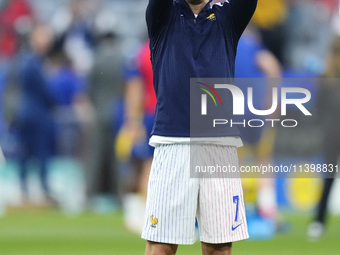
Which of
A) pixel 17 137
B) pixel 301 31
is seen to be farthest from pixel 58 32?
pixel 301 31

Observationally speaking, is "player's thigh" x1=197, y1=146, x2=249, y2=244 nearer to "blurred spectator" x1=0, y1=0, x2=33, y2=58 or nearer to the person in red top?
the person in red top

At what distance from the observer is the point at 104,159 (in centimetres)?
866

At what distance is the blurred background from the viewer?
21.3 ft

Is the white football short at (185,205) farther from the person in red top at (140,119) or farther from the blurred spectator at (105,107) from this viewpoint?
the blurred spectator at (105,107)

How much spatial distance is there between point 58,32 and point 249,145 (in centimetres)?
474

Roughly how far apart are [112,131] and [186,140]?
546cm

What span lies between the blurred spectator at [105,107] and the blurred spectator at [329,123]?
2.89m

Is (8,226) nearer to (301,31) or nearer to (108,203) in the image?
(108,203)

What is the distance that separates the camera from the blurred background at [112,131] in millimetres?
6484

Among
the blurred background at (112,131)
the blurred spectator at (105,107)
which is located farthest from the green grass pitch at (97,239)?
the blurred spectator at (105,107)

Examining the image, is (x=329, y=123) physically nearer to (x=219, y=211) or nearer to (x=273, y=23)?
(x=219, y=211)

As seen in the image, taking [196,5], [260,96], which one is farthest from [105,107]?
[196,5]

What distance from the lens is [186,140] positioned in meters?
3.13

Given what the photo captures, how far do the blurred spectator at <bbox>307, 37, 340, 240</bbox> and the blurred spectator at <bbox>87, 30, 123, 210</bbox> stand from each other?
289 cm
